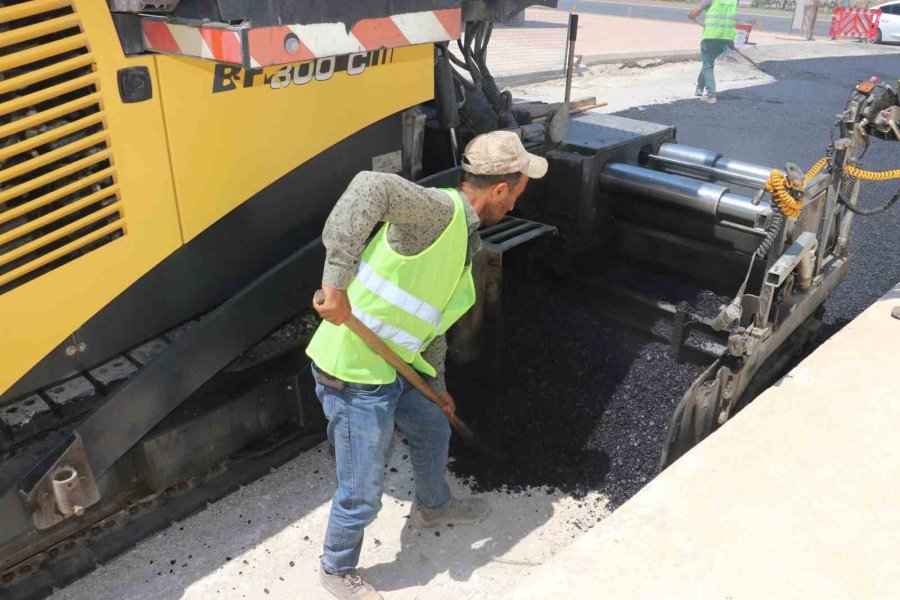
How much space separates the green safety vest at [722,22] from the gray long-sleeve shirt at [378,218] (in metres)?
9.46

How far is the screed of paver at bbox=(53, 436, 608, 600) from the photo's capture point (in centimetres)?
263

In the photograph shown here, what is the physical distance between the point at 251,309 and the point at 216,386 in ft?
1.29

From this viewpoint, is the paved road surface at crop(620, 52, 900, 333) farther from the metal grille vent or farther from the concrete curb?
the metal grille vent

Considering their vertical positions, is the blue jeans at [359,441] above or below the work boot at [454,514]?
above

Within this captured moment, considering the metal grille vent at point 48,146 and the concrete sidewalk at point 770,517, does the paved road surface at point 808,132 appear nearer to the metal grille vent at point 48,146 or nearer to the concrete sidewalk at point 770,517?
the concrete sidewalk at point 770,517

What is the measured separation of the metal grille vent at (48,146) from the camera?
6.49ft

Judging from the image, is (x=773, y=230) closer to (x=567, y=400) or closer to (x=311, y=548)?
(x=567, y=400)

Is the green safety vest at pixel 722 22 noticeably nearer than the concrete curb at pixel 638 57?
Yes

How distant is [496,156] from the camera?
222 centimetres

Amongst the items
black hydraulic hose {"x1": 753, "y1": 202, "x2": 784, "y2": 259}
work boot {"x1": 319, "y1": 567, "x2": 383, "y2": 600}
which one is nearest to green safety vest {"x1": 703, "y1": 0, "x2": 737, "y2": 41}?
black hydraulic hose {"x1": 753, "y1": 202, "x2": 784, "y2": 259}

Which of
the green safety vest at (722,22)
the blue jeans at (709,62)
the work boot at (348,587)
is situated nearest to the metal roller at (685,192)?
the work boot at (348,587)

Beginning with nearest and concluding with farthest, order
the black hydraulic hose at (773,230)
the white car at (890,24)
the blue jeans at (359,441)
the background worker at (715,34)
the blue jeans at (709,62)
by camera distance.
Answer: the blue jeans at (359,441), the black hydraulic hose at (773,230), the blue jeans at (709,62), the background worker at (715,34), the white car at (890,24)

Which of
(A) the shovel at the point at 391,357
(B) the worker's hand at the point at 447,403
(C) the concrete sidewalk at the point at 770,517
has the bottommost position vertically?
(C) the concrete sidewalk at the point at 770,517

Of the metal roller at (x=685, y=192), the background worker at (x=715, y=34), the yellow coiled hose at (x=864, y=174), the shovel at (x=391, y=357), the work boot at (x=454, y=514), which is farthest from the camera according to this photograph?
the background worker at (x=715, y=34)
